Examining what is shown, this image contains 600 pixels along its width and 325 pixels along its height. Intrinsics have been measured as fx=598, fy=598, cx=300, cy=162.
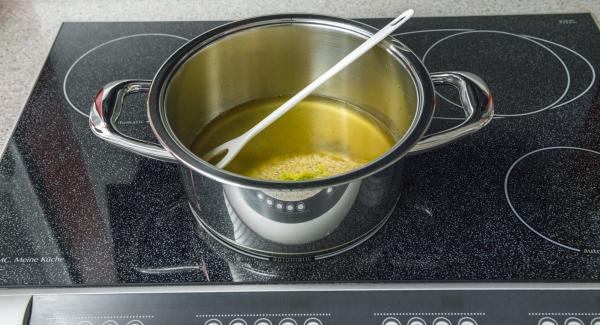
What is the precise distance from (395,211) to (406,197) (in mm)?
26

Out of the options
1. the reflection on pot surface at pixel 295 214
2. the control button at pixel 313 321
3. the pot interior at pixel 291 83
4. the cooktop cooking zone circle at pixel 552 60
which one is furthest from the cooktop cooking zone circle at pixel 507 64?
the control button at pixel 313 321

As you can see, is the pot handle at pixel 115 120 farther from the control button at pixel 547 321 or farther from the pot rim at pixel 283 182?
the control button at pixel 547 321

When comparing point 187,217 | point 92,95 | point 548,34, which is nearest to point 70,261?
point 187,217

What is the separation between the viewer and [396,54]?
2.17ft

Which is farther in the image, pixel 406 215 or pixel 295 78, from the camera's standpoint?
pixel 295 78

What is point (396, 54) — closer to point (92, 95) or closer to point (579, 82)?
point (579, 82)

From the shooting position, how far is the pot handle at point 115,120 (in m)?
0.58

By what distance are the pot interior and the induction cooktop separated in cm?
7

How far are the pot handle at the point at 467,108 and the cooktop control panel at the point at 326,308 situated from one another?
0.47 ft

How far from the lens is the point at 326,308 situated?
21.9 inches

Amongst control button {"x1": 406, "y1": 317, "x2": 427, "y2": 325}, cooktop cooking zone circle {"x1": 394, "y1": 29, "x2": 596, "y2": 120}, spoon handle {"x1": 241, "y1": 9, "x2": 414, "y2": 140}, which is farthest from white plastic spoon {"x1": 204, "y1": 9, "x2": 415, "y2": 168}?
control button {"x1": 406, "y1": 317, "x2": 427, "y2": 325}

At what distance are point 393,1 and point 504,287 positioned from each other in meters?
0.57

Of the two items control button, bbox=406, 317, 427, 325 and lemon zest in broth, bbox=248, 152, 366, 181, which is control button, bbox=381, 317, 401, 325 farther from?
lemon zest in broth, bbox=248, 152, 366, 181

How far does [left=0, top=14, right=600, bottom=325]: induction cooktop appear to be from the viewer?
582 mm
